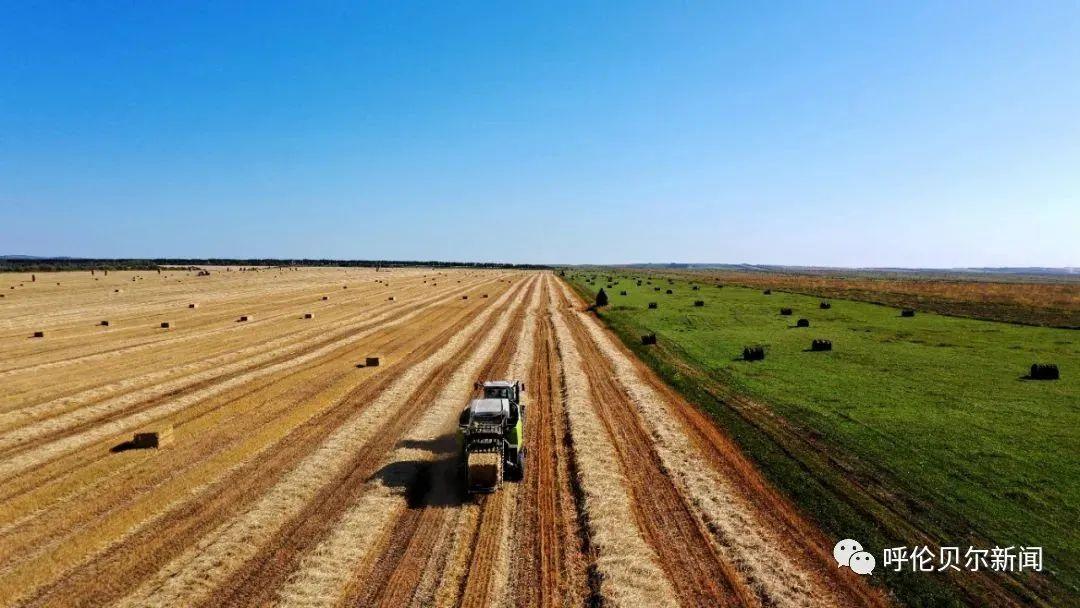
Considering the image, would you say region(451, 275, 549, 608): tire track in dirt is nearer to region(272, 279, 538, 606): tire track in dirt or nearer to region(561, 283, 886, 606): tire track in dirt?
region(272, 279, 538, 606): tire track in dirt

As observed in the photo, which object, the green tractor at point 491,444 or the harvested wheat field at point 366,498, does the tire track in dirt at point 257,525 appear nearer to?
the harvested wheat field at point 366,498

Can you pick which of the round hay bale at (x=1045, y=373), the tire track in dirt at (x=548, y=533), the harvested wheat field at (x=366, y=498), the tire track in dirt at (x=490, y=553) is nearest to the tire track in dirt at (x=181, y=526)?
the harvested wheat field at (x=366, y=498)

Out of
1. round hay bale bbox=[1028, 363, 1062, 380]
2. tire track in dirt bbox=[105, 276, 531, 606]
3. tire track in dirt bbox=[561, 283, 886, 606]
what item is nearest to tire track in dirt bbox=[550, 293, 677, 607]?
tire track in dirt bbox=[561, 283, 886, 606]

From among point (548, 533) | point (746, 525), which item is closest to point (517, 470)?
point (548, 533)

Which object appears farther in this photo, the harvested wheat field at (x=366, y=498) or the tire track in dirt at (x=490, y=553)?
the harvested wheat field at (x=366, y=498)

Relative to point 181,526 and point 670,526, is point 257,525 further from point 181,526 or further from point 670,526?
point 670,526

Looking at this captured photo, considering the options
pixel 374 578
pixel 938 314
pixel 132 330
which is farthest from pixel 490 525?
pixel 938 314

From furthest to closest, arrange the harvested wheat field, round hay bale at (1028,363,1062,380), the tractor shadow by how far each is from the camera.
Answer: round hay bale at (1028,363,1062,380) → the tractor shadow → the harvested wheat field
